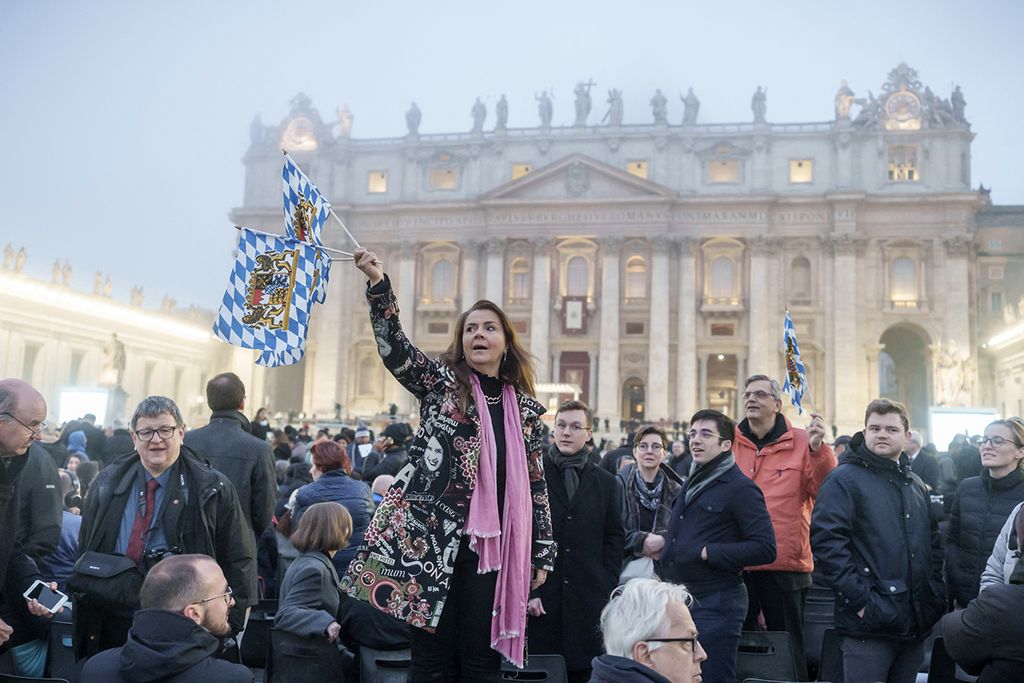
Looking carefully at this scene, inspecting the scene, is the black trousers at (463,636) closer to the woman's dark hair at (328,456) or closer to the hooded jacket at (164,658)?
the hooded jacket at (164,658)

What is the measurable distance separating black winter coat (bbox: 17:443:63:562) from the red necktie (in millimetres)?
840

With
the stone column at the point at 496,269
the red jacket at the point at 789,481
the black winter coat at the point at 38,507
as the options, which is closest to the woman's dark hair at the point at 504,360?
the black winter coat at the point at 38,507

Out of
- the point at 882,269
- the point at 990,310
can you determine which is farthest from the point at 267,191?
the point at 990,310

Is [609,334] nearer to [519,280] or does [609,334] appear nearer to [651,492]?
[519,280]

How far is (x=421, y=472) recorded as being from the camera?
3736 millimetres

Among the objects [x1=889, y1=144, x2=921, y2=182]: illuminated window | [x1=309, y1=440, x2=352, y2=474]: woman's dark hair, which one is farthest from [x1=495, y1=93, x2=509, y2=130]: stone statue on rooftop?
[x1=309, y1=440, x2=352, y2=474]: woman's dark hair

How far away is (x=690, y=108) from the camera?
45.3 metres

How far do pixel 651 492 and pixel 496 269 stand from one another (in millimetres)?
39126

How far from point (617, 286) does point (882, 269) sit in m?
13.3

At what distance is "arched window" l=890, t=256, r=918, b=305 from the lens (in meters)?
43.3

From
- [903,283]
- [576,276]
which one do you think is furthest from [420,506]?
[903,283]

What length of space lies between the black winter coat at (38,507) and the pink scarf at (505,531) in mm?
2690

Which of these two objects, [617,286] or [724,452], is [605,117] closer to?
[617,286]

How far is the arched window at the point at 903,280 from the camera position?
43.3 m
